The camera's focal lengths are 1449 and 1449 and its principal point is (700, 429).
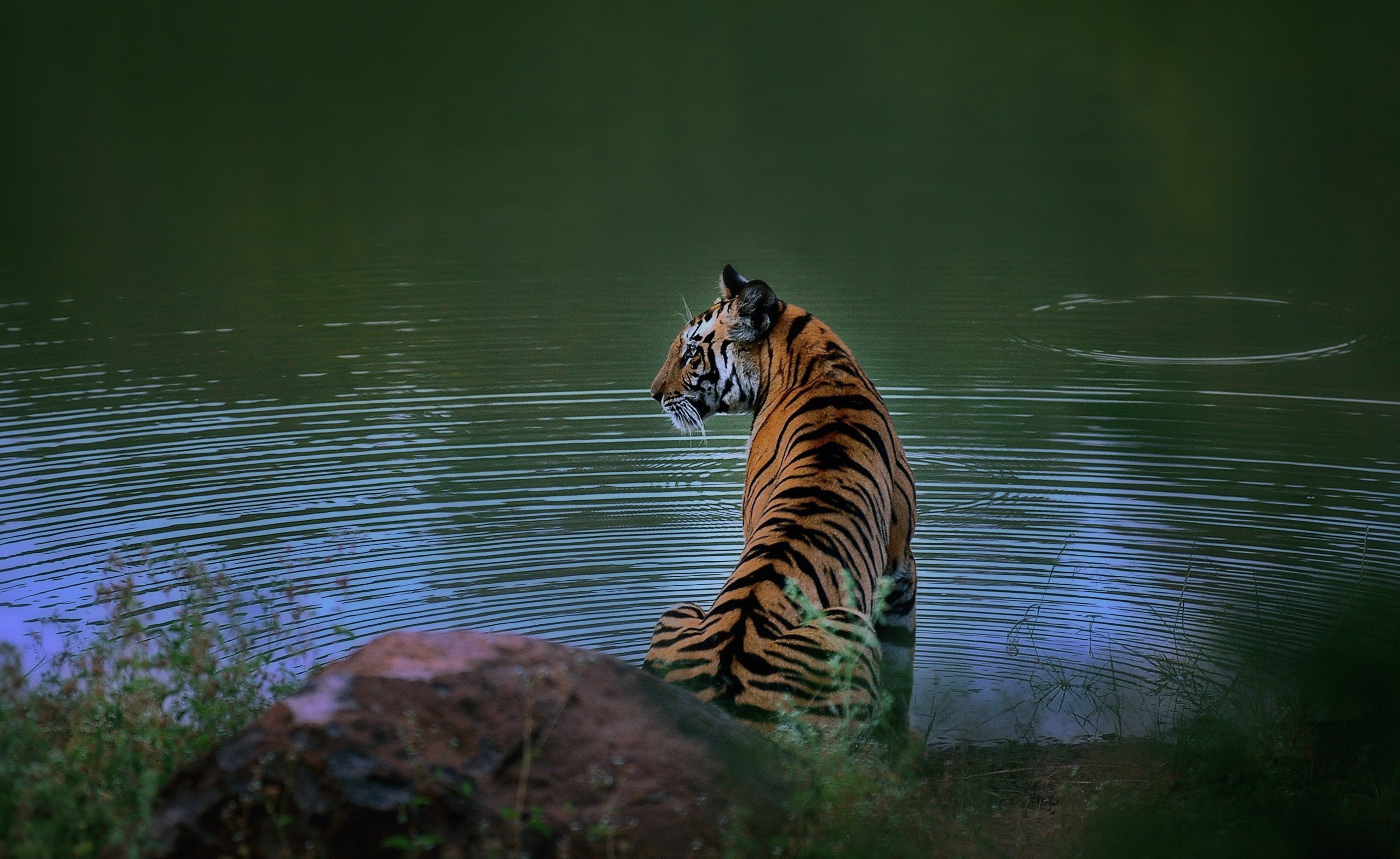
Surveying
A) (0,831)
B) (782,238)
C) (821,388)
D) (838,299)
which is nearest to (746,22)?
(782,238)

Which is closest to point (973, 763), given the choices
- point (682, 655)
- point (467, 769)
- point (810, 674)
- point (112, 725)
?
point (810, 674)

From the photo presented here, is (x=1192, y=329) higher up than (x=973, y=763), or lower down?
higher up

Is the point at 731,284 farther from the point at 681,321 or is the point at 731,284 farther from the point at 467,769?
the point at 681,321

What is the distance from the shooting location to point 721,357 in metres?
5.55

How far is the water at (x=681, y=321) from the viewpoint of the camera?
19.8ft

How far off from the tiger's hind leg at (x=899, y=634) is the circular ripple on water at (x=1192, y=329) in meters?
4.37

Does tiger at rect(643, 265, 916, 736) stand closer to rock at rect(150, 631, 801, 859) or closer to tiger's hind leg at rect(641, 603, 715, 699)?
tiger's hind leg at rect(641, 603, 715, 699)

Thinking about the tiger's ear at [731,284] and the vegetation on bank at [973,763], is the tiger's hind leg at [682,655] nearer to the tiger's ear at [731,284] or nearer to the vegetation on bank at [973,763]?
the vegetation on bank at [973,763]

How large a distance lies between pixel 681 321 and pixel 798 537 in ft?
24.5

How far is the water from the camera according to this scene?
605cm

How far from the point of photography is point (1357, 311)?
37.8 ft

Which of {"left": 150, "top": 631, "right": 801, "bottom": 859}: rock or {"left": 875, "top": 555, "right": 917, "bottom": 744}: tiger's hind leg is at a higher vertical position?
{"left": 150, "top": 631, "right": 801, "bottom": 859}: rock

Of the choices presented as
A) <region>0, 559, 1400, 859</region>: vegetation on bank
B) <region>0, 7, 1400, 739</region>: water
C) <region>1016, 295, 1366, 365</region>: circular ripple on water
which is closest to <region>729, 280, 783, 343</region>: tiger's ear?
<region>0, 7, 1400, 739</region>: water

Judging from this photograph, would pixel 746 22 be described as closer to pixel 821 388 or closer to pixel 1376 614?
pixel 821 388
